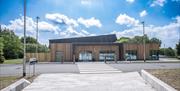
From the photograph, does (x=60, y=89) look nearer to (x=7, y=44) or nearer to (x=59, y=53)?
(x=59, y=53)

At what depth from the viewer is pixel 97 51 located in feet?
158

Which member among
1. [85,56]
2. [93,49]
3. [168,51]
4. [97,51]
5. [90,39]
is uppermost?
[90,39]

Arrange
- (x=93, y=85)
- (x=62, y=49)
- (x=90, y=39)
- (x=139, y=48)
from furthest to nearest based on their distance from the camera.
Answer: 1. (x=90, y=39)
2. (x=139, y=48)
3. (x=62, y=49)
4. (x=93, y=85)

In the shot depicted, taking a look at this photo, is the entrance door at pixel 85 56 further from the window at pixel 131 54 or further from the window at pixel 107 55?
the window at pixel 131 54

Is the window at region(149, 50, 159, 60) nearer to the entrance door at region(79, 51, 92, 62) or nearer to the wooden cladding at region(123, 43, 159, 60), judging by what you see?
the wooden cladding at region(123, 43, 159, 60)

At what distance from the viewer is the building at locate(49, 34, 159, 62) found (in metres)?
47.7

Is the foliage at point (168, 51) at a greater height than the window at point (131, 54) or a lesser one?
greater

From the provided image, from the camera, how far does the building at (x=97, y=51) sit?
47.7 metres

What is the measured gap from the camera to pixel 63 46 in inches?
1880

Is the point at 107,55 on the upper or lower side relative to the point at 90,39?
lower

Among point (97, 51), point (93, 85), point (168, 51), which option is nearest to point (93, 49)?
point (97, 51)

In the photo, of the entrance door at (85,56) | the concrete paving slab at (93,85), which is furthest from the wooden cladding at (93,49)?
the concrete paving slab at (93,85)

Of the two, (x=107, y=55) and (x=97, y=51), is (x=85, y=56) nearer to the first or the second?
(x=97, y=51)

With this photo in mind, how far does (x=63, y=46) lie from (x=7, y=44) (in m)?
20.6
